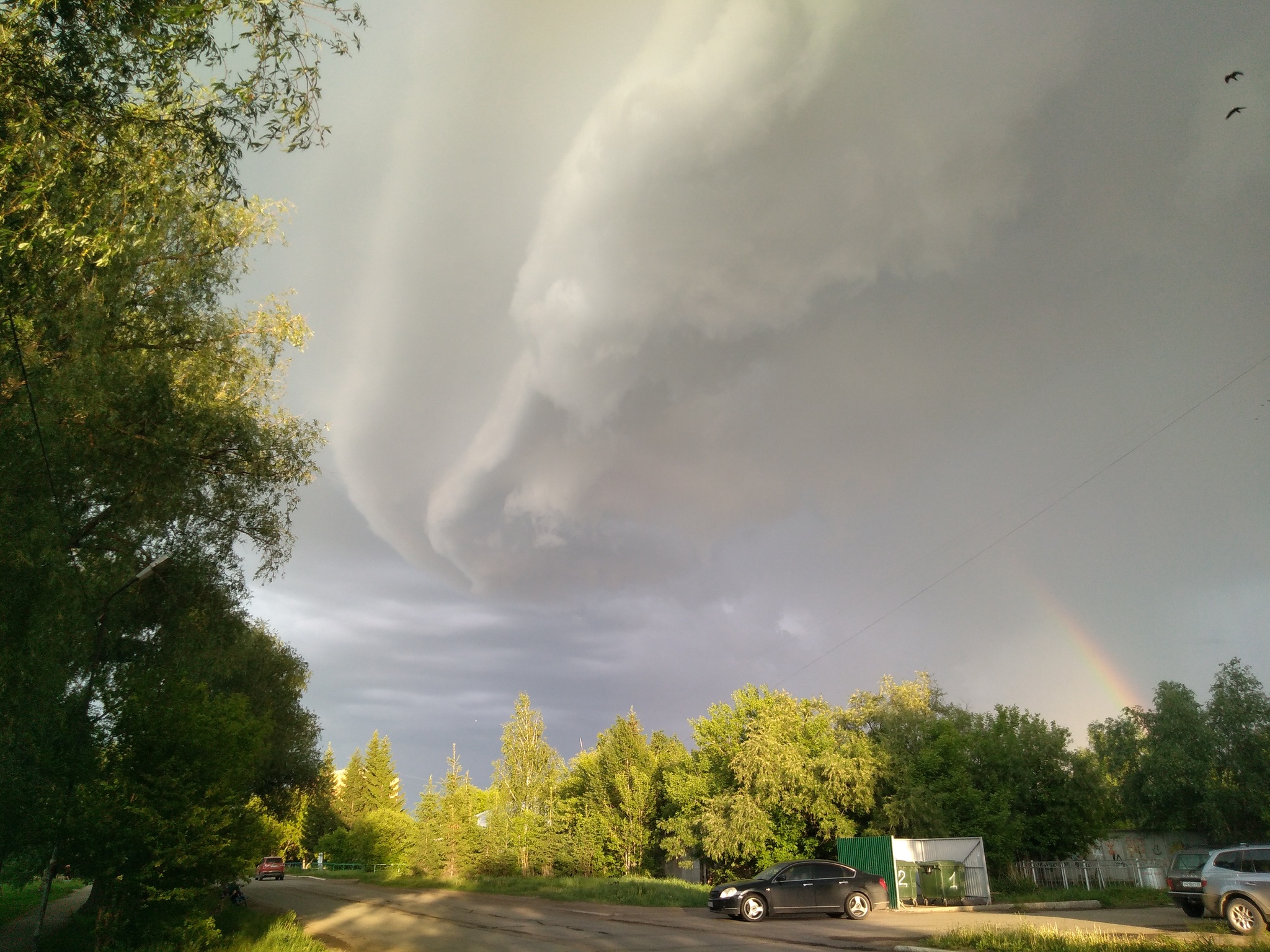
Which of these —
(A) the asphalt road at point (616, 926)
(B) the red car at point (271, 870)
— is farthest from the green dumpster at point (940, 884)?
(B) the red car at point (271, 870)

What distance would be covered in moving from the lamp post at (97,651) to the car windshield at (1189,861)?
25426 mm

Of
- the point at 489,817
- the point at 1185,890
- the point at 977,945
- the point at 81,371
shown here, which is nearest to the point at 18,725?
the point at 81,371

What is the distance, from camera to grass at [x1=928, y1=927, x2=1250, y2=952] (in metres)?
11.9

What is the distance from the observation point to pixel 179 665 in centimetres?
1892

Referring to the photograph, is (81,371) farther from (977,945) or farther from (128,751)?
(977,945)

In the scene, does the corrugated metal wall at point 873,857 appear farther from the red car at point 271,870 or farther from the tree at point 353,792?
the tree at point 353,792

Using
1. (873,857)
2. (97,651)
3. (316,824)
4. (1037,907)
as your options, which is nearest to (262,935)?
(97,651)

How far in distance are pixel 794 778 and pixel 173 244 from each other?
3135 cm

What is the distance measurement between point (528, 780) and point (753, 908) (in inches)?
1194

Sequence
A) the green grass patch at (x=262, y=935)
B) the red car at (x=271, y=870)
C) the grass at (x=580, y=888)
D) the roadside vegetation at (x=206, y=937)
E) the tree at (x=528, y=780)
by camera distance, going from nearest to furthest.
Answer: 1. the roadside vegetation at (x=206, y=937)
2. the green grass patch at (x=262, y=935)
3. the grass at (x=580, y=888)
4. the tree at (x=528, y=780)
5. the red car at (x=271, y=870)

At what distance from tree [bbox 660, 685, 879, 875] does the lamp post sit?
87.0 feet

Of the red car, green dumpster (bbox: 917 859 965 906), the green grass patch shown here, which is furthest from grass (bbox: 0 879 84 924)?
green dumpster (bbox: 917 859 965 906)

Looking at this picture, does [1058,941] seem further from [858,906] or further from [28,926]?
[28,926]

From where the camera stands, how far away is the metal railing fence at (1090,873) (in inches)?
1292
